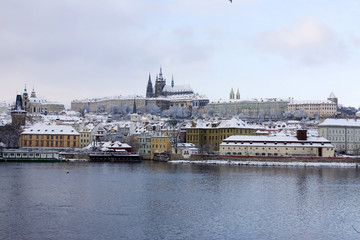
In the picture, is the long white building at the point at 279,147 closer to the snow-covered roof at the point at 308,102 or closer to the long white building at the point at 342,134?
the long white building at the point at 342,134

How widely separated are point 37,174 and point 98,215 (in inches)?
806

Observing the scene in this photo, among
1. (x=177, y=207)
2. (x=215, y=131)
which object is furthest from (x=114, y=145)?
(x=177, y=207)

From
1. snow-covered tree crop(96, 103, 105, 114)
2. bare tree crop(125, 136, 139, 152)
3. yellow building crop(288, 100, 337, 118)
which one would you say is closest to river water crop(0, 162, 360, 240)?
bare tree crop(125, 136, 139, 152)

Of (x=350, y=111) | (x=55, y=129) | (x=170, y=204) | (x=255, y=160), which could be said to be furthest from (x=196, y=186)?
(x=350, y=111)

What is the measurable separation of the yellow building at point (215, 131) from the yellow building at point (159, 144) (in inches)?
236

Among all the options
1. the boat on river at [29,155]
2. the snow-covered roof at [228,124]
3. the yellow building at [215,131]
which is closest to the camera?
the boat on river at [29,155]

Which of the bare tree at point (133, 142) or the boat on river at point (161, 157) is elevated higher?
the bare tree at point (133, 142)

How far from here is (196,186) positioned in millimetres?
37094

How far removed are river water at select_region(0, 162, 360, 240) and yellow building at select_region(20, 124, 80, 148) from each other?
33.7 m

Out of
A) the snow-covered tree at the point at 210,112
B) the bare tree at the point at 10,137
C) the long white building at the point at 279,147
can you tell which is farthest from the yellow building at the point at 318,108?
the bare tree at the point at 10,137

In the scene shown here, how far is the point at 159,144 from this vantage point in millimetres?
71375

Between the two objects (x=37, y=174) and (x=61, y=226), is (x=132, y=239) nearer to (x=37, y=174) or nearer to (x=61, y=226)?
(x=61, y=226)

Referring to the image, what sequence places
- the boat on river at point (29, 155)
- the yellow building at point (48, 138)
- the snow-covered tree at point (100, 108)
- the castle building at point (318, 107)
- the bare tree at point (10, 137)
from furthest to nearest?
the snow-covered tree at point (100, 108)
the castle building at point (318, 107)
the bare tree at point (10, 137)
the yellow building at point (48, 138)
the boat on river at point (29, 155)

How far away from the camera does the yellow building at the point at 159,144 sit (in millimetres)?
70750
